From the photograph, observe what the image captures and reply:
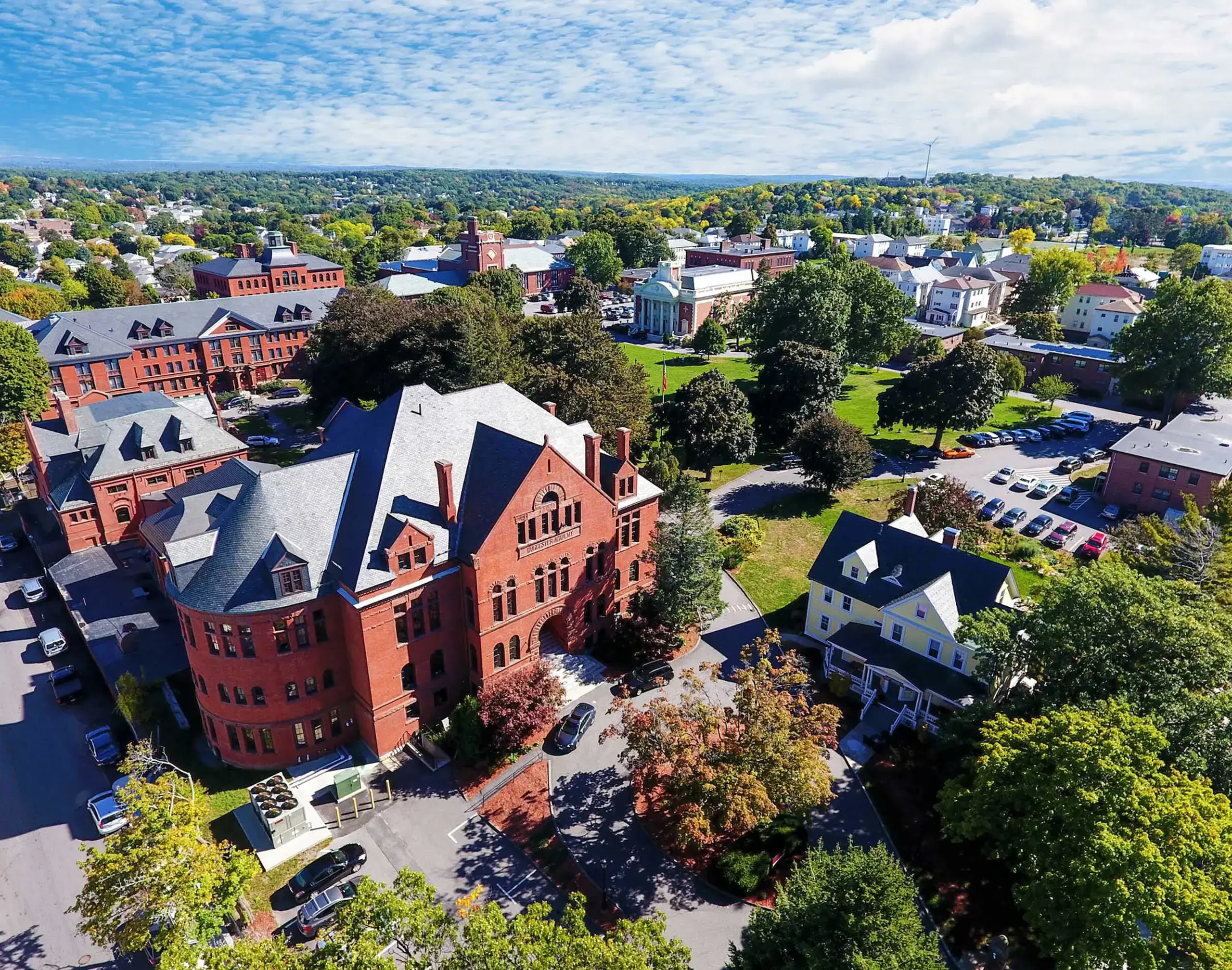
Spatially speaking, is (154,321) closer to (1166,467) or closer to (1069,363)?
(1166,467)

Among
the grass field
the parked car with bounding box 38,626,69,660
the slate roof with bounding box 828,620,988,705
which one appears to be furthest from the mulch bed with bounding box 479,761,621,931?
the parked car with bounding box 38,626,69,660

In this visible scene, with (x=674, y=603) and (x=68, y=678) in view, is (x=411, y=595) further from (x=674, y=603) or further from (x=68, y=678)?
(x=68, y=678)

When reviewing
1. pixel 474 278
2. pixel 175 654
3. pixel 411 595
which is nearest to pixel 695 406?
pixel 411 595


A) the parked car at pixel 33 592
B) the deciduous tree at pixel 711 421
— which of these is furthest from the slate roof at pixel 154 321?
the deciduous tree at pixel 711 421

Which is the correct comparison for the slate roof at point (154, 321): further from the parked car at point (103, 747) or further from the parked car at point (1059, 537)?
the parked car at point (1059, 537)

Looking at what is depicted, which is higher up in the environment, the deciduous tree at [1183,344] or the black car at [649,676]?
the deciduous tree at [1183,344]

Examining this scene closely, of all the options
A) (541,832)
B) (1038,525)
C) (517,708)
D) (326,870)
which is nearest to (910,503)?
(1038,525)

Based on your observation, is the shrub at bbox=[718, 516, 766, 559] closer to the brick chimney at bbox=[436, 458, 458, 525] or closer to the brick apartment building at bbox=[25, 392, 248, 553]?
the brick chimney at bbox=[436, 458, 458, 525]
